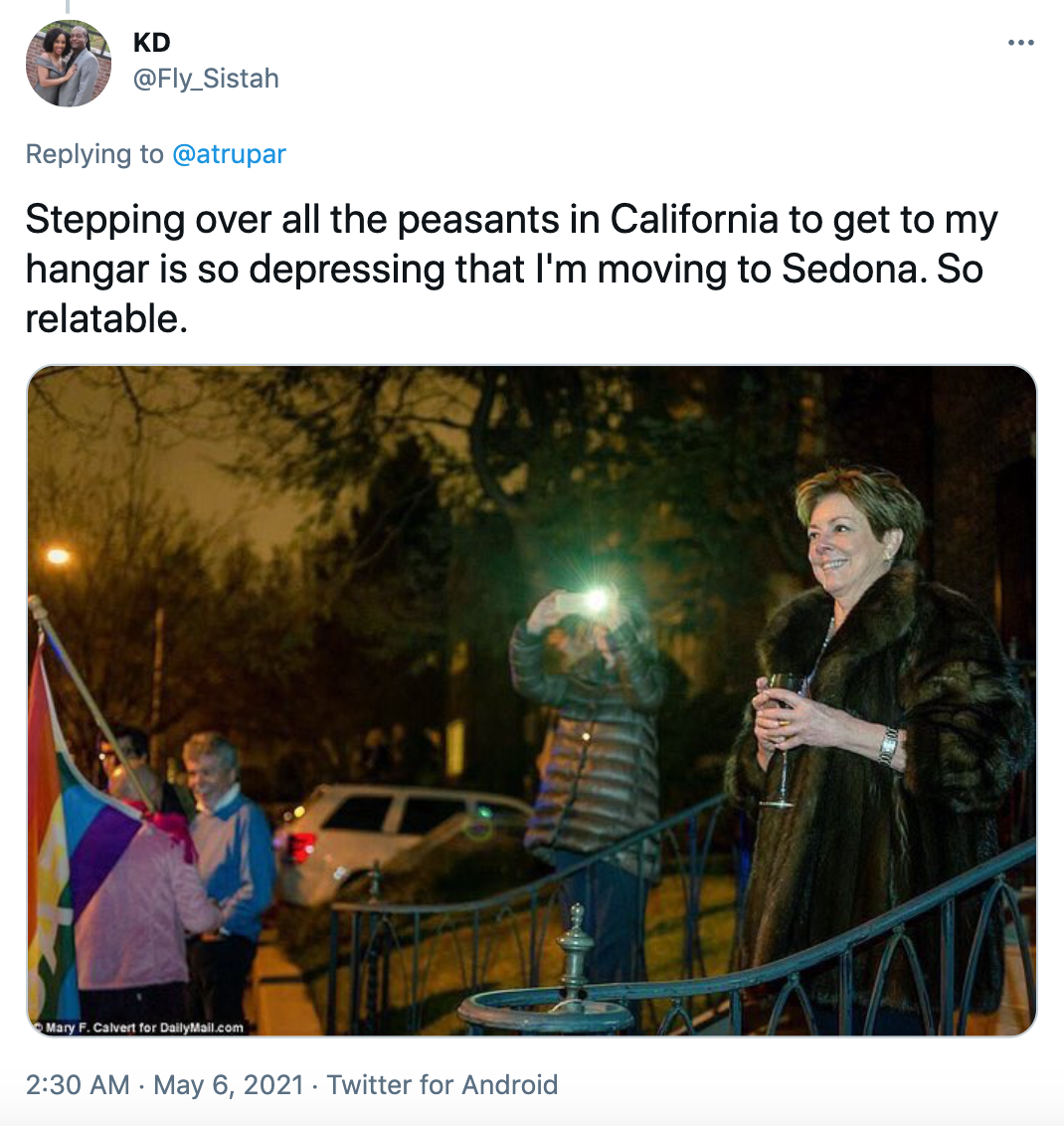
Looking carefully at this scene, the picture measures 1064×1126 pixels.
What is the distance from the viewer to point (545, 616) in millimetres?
5637

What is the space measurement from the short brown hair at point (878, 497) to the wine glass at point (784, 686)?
40cm

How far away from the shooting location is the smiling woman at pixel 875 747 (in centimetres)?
387

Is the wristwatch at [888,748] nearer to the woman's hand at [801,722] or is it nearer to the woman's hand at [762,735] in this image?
the woman's hand at [801,722]

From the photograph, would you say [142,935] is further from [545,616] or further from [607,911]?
[545,616]

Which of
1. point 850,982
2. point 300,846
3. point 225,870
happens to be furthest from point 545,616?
point 300,846

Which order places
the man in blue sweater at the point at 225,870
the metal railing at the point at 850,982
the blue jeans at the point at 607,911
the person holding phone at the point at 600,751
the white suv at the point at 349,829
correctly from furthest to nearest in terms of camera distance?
the white suv at the point at 349,829, the person holding phone at the point at 600,751, the blue jeans at the point at 607,911, the man in blue sweater at the point at 225,870, the metal railing at the point at 850,982

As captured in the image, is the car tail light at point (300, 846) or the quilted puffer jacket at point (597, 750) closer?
the quilted puffer jacket at point (597, 750)

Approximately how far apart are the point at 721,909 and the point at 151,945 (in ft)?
17.5

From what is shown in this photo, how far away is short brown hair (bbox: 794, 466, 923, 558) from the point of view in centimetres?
404

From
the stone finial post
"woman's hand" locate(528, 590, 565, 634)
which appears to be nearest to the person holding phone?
"woman's hand" locate(528, 590, 565, 634)
